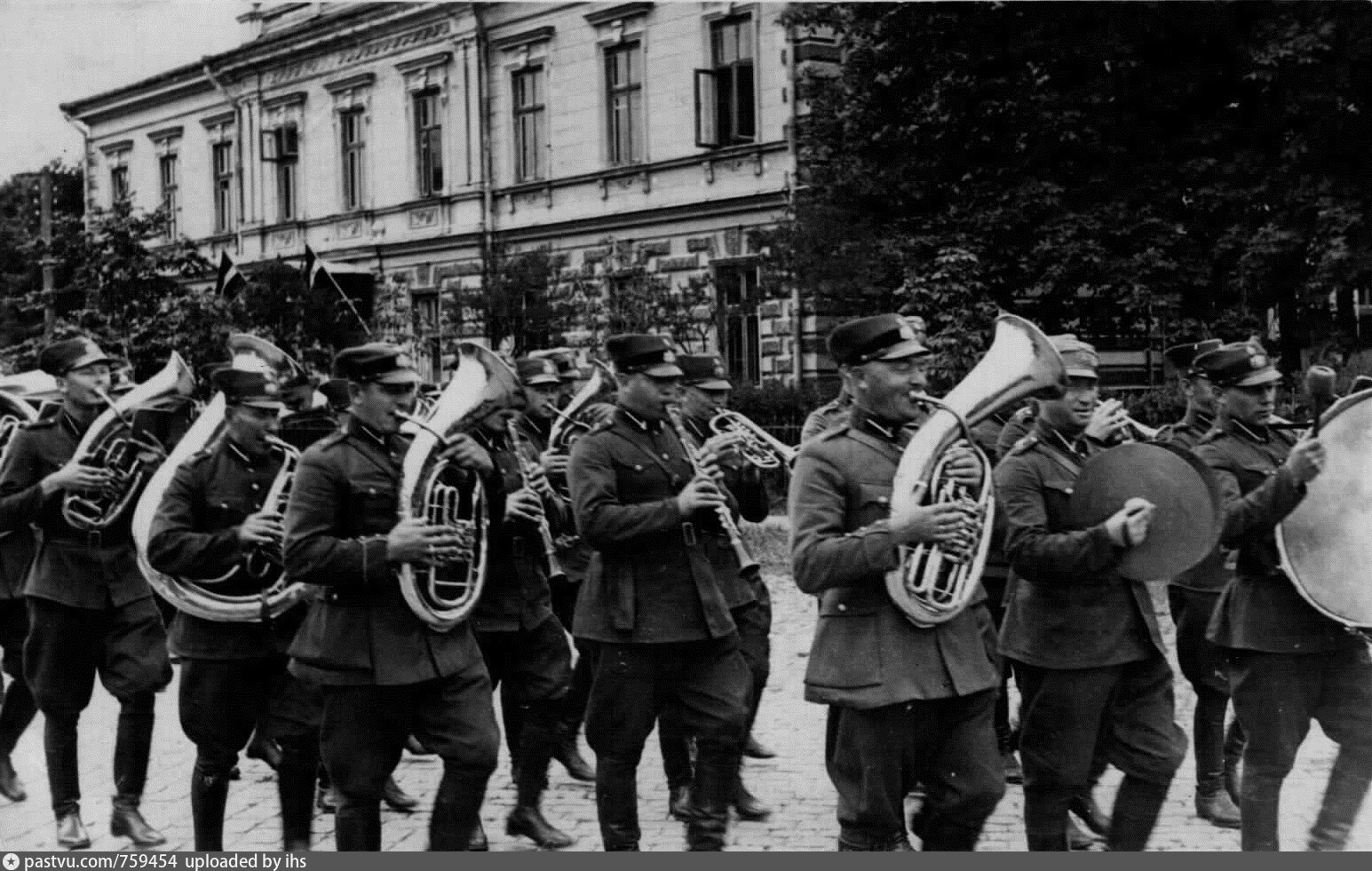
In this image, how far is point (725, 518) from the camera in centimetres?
670

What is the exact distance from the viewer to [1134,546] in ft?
18.2

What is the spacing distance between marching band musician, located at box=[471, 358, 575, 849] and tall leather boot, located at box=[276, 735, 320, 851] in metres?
0.94

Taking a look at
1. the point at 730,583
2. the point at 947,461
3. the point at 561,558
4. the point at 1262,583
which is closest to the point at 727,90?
the point at 561,558

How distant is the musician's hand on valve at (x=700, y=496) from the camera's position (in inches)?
243

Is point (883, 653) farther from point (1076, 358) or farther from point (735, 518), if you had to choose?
point (735, 518)

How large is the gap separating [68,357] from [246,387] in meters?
1.46

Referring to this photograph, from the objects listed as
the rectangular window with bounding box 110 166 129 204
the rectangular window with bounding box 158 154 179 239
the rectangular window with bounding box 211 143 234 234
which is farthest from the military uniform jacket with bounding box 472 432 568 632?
the rectangular window with bounding box 110 166 129 204

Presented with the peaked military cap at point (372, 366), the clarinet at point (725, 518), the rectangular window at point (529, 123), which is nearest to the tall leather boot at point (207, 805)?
the peaked military cap at point (372, 366)

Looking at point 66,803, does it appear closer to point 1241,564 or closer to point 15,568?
point 15,568

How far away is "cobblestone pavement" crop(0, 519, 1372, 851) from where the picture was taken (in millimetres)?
7047

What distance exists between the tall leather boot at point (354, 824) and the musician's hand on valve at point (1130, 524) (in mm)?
2812

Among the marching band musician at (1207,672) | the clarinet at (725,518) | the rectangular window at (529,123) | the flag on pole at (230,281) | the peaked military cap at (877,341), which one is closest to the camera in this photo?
the peaked military cap at (877,341)

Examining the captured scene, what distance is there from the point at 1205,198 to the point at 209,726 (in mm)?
13949

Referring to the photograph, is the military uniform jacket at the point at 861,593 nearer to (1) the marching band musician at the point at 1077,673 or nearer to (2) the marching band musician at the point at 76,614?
(1) the marching band musician at the point at 1077,673
